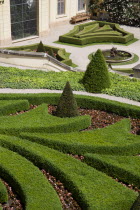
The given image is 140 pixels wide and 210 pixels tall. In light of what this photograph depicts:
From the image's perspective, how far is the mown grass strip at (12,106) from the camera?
19.1 meters

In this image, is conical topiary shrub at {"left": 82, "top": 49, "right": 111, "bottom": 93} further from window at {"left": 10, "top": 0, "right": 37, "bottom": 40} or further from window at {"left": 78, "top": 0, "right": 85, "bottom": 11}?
window at {"left": 78, "top": 0, "right": 85, "bottom": 11}

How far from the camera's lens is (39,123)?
17.6 meters

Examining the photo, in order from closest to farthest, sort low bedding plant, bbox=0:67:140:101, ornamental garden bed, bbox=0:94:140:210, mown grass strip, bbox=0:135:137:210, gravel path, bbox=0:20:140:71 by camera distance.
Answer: mown grass strip, bbox=0:135:137:210
ornamental garden bed, bbox=0:94:140:210
low bedding plant, bbox=0:67:140:101
gravel path, bbox=0:20:140:71

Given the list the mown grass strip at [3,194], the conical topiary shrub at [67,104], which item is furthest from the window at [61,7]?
the mown grass strip at [3,194]

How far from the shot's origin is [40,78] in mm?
24625

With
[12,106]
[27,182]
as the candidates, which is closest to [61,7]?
[12,106]

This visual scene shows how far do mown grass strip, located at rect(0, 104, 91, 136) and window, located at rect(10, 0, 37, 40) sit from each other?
2483cm

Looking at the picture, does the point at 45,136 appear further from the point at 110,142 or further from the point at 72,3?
the point at 72,3

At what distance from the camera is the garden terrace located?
43.5 m

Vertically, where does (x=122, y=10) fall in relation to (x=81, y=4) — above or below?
below

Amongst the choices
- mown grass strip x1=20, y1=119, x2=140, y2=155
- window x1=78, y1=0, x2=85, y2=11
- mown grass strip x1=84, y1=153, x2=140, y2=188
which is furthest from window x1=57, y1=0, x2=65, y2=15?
mown grass strip x1=84, y1=153, x2=140, y2=188

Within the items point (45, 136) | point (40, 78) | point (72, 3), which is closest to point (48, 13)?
point (72, 3)

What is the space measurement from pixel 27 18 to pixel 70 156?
3126 centimetres

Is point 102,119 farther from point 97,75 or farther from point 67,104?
point 97,75
